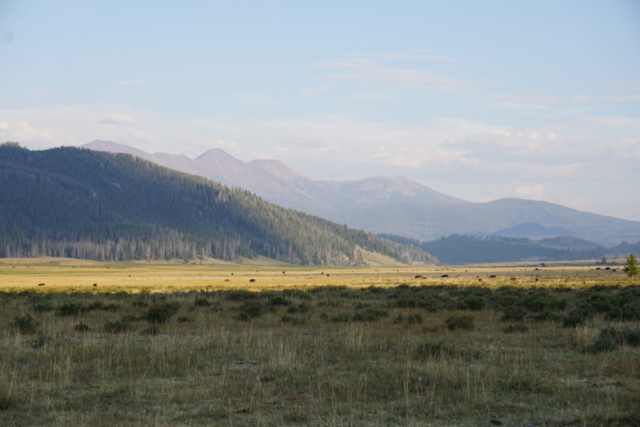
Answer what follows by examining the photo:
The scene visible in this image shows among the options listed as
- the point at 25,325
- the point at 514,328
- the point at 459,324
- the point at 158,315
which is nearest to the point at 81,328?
the point at 25,325

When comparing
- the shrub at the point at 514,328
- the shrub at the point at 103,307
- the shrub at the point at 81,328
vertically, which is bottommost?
the shrub at the point at 514,328

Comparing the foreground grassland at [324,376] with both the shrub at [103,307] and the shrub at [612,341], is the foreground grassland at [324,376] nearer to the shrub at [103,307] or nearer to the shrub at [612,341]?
the shrub at [612,341]

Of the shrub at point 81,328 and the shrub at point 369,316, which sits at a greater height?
the shrub at point 81,328

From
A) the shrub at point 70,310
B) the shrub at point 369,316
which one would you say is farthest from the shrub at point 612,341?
the shrub at point 70,310

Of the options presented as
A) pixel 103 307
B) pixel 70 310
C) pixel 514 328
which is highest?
pixel 70 310

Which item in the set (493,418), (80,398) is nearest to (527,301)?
(493,418)

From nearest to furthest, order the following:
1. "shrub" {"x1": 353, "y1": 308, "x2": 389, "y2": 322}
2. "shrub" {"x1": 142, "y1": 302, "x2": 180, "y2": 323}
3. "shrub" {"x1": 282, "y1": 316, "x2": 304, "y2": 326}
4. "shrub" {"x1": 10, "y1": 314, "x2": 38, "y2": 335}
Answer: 1. "shrub" {"x1": 10, "y1": 314, "x2": 38, "y2": 335}
2. "shrub" {"x1": 282, "y1": 316, "x2": 304, "y2": 326}
3. "shrub" {"x1": 142, "y1": 302, "x2": 180, "y2": 323}
4. "shrub" {"x1": 353, "y1": 308, "x2": 389, "y2": 322}

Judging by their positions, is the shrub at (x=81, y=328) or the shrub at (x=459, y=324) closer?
the shrub at (x=81, y=328)

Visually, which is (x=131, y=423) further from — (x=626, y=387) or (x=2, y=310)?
(x=2, y=310)

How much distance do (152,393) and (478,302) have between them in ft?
68.3

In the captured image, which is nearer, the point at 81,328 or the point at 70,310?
the point at 81,328

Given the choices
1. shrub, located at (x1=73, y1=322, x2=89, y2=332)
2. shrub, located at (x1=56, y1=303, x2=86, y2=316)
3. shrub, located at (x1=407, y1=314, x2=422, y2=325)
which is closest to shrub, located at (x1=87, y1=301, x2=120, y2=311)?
shrub, located at (x1=56, y1=303, x2=86, y2=316)

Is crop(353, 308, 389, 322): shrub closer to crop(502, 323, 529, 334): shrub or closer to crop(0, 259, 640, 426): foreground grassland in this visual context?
crop(0, 259, 640, 426): foreground grassland

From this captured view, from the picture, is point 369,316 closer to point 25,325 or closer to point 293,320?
point 293,320
